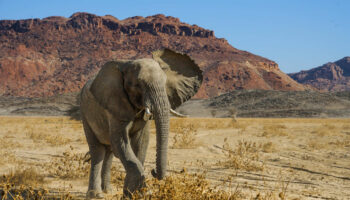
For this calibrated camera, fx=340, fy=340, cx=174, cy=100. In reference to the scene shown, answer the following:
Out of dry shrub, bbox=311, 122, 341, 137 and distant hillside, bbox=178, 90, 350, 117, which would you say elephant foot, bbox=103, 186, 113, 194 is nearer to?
dry shrub, bbox=311, 122, 341, 137

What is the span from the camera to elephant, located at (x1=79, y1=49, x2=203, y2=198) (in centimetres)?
448

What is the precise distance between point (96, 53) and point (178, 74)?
13218 cm

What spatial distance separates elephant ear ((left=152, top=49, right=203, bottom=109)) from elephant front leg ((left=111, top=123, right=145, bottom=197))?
0.97 m

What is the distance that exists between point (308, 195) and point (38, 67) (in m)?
131

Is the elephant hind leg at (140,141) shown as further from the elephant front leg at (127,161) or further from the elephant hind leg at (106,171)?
the elephant hind leg at (106,171)

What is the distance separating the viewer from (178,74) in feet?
18.2

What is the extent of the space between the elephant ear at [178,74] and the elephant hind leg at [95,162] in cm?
150

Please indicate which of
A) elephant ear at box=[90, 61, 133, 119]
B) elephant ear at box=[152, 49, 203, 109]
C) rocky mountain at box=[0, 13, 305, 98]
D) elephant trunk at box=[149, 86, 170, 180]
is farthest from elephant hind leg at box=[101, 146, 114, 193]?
rocky mountain at box=[0, 13, 305, 98]

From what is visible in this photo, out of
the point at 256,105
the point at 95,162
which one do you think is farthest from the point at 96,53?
the point at 95,162

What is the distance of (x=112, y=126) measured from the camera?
483cm

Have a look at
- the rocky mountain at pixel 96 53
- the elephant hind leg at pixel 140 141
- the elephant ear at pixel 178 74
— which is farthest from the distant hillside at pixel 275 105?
the elephant hind leg at pixel 140 141

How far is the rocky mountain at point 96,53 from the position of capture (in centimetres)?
11781

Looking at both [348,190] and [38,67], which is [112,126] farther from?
[38,67]

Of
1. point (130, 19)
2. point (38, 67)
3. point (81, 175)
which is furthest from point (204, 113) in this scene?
point (130, 19)
